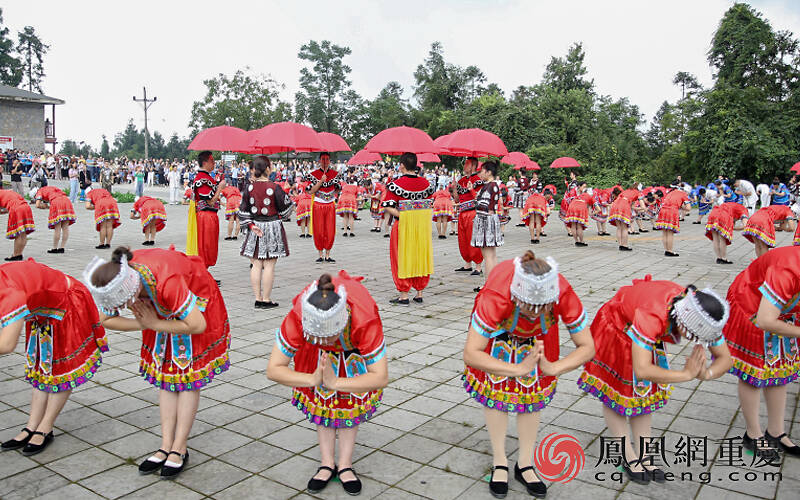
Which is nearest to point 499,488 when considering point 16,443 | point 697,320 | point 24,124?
point 697,320

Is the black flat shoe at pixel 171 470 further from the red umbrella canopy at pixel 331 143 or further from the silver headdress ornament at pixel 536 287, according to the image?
the red umbrella canopy at pixel 331 143

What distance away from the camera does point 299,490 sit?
126 inches

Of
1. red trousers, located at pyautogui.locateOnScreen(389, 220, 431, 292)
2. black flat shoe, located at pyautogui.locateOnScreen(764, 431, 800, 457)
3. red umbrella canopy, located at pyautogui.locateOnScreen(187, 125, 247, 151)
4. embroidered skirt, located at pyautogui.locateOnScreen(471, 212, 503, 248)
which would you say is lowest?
black flat shoe, located at pyautogui.locateOnScreen(764, 431, 800, 457)

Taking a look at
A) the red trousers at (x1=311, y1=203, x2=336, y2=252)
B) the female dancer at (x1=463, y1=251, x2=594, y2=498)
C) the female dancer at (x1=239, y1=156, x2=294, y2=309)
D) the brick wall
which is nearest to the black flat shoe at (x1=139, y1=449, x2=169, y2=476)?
the female dancer at (x1=463, y1=251, x2=594, y2=498)

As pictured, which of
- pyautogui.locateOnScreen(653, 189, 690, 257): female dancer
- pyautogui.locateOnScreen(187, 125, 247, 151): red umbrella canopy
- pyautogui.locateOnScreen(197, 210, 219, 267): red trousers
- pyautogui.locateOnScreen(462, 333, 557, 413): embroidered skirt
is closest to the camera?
pyautogui.locateOnScreen(462, 333, 557, 413): embroidered skirt

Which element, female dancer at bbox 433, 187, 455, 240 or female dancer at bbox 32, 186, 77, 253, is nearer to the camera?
female dancer at bbox 32, 186, 77, 253

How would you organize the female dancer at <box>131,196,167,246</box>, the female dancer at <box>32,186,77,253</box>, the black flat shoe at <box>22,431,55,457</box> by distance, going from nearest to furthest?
the black flat shoe at <box>22,431,55,457</box> < the female dancer at <box>32,186,77,253</box> < the female dancer at <box>131,196,167,246</box>

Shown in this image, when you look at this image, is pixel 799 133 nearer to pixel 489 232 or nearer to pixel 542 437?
pixel 489 232

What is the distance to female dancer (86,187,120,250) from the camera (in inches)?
460

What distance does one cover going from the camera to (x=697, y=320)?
8.82ft

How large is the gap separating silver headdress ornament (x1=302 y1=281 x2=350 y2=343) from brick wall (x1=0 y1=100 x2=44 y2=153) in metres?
40.3

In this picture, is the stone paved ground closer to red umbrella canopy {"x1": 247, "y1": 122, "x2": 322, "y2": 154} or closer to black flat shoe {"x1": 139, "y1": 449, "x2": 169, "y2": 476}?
black flat shoe {"x1": 139, "y1": 449, "x2": 169, "y2": 476}

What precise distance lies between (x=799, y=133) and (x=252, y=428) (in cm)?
2655

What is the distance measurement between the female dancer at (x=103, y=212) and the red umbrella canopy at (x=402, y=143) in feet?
20.9
